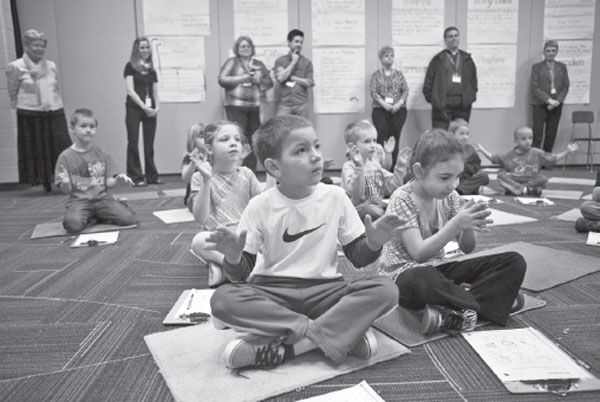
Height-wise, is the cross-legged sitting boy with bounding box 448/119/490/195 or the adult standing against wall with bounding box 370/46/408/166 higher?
the adult standing against wall with bounding box 370/46/408/166

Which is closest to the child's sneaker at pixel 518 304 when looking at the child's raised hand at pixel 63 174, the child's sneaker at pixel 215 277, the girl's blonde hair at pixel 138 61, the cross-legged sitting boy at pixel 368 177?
the child's sneaker at pixel 215 277


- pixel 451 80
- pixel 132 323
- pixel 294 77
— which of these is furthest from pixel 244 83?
pixel 132 323

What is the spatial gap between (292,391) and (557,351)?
724mm

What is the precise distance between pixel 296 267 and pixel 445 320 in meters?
0.47

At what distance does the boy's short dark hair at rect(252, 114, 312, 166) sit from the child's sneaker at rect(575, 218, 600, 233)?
2.03 m

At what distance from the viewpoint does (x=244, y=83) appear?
16.6ft

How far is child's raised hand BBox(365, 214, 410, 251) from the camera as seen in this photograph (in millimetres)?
1258

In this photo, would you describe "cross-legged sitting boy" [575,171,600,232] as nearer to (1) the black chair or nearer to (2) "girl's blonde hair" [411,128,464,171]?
(2) "girl's blonde hair" [411,128,464,171]

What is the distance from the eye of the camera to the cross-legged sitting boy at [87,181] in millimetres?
3039

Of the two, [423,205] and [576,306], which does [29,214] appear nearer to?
[423,205]

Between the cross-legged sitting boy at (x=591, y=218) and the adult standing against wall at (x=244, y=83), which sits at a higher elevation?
the adult standing against wall at (x=244, y=83)

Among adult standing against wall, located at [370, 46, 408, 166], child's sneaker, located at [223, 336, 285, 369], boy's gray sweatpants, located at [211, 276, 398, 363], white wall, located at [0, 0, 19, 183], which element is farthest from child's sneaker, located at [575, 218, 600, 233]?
white wall, located at [0, 0, 19, 183]

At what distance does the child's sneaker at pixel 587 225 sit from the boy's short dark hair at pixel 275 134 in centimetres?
203

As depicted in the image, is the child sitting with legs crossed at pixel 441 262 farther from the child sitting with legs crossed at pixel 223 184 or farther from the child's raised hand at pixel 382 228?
the child sitting with legs crossed at pixel 223 184
